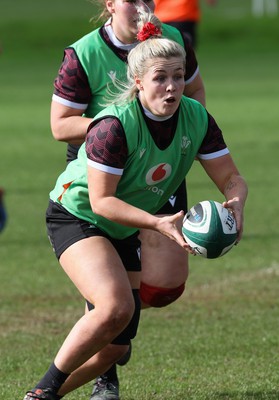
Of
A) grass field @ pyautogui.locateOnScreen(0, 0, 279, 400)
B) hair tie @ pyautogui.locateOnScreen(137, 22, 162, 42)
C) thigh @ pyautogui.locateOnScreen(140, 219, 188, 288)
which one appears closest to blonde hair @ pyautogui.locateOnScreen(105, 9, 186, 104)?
hair tie @ pyautogui.locateOnScreen(137, 22, 162, 42)

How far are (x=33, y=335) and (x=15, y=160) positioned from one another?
30.0ft

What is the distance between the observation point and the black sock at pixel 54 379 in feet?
16.8

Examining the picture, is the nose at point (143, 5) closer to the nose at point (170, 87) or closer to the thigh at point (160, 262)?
the nose at point (170, 87)

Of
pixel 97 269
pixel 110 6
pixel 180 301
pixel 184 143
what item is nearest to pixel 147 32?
pixel 184 143

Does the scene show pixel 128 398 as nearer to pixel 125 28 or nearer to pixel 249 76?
pixel 125 28

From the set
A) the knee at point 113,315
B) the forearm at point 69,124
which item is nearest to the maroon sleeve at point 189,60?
the forearm at point 69,124

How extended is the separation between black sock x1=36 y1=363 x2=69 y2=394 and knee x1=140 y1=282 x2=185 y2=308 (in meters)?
1.26

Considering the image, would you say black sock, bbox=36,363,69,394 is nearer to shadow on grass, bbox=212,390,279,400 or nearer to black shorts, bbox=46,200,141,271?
black shorts, bbox=46,200,141,271

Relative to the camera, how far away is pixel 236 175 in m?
5.33

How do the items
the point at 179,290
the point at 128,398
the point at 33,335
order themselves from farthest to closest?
the point at 33,335
the point at 179,290
the point at 128,398

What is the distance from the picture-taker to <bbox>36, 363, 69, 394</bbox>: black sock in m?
5.12

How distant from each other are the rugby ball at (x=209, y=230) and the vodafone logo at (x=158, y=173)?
0.28m

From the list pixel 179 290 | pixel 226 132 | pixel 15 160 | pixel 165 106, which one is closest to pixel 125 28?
pixel 165 106

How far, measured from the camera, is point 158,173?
16.9 ft
